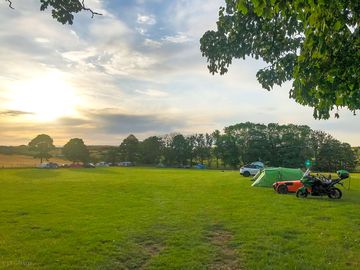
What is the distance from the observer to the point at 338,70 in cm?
885

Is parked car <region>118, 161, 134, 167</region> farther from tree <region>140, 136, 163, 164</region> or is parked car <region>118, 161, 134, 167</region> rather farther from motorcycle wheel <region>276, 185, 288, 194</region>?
motorcycle wheel <region>276, 185, 288, 194</region>

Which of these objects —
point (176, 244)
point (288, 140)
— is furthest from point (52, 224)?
point (288, 140)

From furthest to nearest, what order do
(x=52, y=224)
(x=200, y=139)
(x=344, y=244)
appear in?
(x=200, y=139) → (x=52, y=224) → (x=344, y=244)

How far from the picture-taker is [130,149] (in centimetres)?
13562

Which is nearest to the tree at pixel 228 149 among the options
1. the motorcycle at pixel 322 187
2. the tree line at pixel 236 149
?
the tree line at pixel 236 149

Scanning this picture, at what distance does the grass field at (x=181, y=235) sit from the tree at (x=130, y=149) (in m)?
112

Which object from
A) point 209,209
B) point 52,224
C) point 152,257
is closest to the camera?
point 152,257

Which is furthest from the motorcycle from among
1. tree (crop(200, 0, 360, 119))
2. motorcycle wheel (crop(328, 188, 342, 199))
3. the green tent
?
tree (crop(200, 0, 360, 119))

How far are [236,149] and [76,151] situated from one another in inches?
1954

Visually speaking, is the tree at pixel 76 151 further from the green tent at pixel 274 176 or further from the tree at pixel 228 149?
the green tent at pixel 274 176

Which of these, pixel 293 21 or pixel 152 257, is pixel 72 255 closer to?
pixel 152 257

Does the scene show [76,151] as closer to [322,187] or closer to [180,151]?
[180,151]

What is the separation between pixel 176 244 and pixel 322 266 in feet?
15.7

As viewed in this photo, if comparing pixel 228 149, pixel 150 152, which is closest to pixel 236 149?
pixel 228 149
